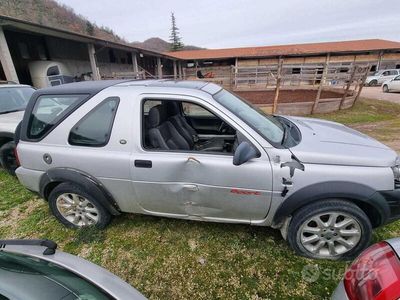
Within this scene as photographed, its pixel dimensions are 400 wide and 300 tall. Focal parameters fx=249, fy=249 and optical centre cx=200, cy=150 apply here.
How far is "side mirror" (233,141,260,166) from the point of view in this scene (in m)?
2.16

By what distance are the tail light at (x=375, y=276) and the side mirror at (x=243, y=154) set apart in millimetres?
1051

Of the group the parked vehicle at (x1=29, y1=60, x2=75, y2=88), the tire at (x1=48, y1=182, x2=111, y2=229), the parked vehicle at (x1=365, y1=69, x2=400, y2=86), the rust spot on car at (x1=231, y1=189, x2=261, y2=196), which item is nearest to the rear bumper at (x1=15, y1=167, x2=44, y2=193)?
the tire at (x1=48, y1=182, x2=111, y2=229)

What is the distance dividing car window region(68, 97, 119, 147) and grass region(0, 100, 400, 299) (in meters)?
1.15

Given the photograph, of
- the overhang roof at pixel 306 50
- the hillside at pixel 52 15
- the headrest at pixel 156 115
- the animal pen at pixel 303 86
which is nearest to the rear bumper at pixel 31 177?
the headrest at pixel 156 115

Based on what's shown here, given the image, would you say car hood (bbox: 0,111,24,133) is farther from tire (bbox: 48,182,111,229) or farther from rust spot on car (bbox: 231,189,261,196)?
rust spot on car (bbox: 231,189,261,196)

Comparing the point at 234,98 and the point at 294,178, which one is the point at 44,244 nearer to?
the point at 294,178

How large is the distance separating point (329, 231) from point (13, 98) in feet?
21.1

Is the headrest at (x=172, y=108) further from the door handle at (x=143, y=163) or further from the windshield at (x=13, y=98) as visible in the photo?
the windshield at (x=13, y=98)

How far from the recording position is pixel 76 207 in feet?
9.76

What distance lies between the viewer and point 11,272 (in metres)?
1.35

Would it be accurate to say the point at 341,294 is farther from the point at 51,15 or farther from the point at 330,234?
the point at 51,15

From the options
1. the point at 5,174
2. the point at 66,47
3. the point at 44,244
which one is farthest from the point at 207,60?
the point at 44,244

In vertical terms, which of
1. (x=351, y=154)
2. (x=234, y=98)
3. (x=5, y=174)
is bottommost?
(x=5, y=174)

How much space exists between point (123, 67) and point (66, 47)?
7.42m
